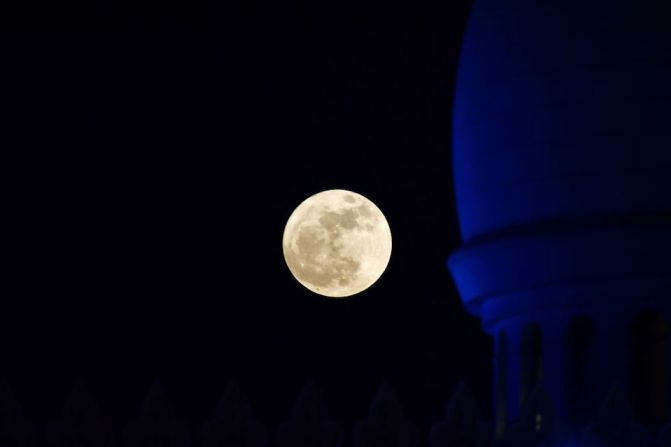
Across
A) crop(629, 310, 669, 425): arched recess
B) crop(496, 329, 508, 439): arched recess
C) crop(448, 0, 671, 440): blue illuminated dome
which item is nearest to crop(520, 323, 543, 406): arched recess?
crop(448, 0, 671, 440): blue illuminated dome

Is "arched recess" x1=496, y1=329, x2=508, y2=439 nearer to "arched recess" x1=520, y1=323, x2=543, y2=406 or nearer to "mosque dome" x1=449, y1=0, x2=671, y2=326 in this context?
"arched recess" x1=520, y1=323, x2=543, y2=406

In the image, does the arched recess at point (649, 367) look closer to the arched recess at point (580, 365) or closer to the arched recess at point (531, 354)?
the arched recess at point (580, 365)

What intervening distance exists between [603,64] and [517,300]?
4470 millimetres

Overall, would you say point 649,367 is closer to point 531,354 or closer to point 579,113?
point 531,354

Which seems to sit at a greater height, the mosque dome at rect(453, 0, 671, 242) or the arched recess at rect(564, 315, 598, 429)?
the mosque dome at rect(453, 0, 671, 242)

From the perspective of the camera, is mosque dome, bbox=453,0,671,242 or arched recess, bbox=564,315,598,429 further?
arched recess, bbox=564,315,598,429

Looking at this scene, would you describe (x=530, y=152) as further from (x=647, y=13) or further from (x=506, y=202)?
(x=647, y=13)

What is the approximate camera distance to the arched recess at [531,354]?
36.0m

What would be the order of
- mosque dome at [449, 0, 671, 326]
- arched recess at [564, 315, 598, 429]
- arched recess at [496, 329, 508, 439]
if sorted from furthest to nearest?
arched recess at [564, 315, 598, 429] → arched recess at [496, 329, 508, 439] → mosque dome at [449, 0, 671, 326]

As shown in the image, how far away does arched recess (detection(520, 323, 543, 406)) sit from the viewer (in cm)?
3603

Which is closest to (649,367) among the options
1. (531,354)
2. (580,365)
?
(580,365)

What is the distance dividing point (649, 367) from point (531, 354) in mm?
2123

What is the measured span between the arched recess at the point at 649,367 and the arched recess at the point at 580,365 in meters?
0.70

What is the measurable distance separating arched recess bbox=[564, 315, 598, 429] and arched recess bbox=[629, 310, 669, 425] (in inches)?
27.6
